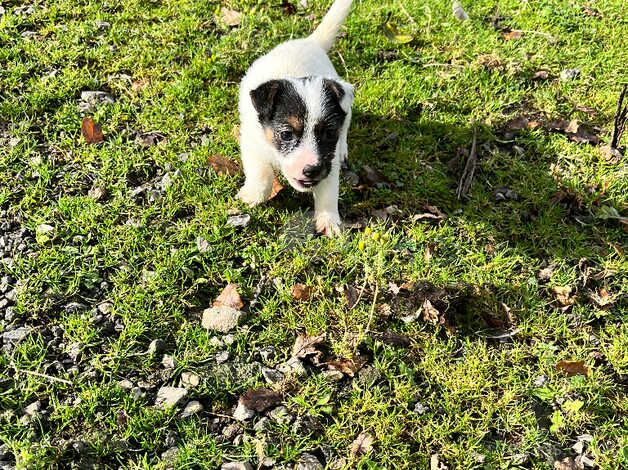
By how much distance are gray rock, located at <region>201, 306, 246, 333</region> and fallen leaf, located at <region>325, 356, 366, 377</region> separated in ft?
1.91

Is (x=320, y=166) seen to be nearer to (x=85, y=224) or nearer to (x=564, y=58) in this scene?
(x=85, y=224)

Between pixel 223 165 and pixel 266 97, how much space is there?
94cm

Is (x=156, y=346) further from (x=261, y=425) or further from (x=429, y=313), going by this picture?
(x=429, y=313)

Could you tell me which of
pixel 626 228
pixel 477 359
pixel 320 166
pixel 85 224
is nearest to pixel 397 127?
pixel 320 166

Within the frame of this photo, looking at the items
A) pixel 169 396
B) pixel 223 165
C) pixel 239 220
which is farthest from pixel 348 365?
pixel 223 165

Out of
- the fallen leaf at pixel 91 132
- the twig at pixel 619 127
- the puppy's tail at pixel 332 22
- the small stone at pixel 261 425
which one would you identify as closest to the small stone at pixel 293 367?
the small stone at pixel 261 425

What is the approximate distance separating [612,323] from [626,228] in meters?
0.87

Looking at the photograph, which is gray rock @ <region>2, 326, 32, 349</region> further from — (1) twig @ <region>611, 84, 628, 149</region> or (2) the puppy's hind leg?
(1) twig @ <region>611, 84, 628, 149</region>

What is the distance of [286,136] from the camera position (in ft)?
11.4

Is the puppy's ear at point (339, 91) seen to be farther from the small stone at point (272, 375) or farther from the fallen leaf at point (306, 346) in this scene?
the small stone at point (272, 375)

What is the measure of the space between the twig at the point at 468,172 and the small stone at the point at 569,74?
139 cm

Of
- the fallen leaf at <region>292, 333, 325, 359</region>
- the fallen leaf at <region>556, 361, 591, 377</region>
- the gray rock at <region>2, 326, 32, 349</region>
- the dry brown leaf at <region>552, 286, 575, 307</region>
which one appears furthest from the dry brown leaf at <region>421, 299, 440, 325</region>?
the gray rock at <region>2, 326, 32, 349</region>

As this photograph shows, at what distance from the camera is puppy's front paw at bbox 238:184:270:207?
396 centimetres

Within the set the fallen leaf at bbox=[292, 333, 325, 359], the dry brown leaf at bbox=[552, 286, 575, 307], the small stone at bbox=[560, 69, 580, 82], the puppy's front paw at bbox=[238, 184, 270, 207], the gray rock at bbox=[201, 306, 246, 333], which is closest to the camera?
the fallen leaf at bbox=[292, 333, 325, 359]
